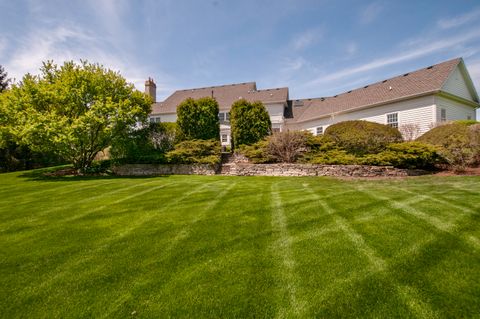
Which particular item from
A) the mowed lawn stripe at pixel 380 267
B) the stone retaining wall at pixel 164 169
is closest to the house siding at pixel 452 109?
the stone retaining wall at pixel 164 169

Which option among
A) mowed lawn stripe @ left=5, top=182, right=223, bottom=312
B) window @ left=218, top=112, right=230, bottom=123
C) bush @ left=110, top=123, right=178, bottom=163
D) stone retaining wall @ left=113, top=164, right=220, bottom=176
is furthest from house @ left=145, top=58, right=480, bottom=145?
mowed lawn stripe @ left=5, top=182, right=223, bottom=312

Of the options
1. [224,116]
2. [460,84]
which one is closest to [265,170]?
[460,84]

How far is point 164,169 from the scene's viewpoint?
13.7m

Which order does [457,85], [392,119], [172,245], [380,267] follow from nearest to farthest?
[380,267]
[172,245]
[457,85]
[392,119]

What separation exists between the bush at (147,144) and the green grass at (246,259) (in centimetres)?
841

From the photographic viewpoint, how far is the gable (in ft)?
54.3

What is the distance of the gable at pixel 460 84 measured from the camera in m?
16.5

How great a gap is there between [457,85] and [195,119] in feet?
64.0

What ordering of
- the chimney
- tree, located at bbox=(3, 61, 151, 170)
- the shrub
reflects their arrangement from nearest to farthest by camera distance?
tree, located at bbox=(3, 61, 151, 170), the shrub, the chimney

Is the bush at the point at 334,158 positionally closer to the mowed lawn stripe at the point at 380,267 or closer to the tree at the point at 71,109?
the mowed lawn stripe at the point at 380,267

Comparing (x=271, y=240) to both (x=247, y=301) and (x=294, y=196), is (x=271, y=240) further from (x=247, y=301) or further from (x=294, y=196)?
(x=294, y=196)

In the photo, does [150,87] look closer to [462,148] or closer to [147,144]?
[147,144]

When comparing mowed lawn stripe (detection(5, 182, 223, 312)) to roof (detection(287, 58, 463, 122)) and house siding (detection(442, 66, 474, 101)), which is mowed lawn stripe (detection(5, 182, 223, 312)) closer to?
roof (detection(287, 58, 463, 122))

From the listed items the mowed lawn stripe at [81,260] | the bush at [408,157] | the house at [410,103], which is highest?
the house at [410,103]
